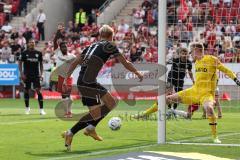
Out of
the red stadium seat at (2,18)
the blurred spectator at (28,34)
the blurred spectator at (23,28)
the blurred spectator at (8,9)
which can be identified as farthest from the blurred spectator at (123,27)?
the blurred spectator at (8,9)

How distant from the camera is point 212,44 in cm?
1903

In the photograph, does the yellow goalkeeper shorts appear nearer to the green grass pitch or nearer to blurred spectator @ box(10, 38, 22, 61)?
the green grass pitch

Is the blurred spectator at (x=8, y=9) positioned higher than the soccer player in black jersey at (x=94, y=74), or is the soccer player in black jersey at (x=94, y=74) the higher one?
the blurred spectator at (x=8, y=9)

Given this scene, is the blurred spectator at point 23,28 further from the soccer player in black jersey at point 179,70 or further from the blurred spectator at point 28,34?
the soccer player in black jersey at point 179,70

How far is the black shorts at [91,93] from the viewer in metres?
11.8

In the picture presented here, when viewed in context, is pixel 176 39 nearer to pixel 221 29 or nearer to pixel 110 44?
pixel 221 29

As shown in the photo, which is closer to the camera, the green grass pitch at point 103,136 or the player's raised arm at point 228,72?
the green grass pitch at point 103,136

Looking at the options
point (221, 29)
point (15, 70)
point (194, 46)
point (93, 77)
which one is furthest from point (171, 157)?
point (15, 70)

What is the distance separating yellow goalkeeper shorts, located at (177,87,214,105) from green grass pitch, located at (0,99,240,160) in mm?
756

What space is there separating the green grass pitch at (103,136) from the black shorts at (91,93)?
0.83 meters

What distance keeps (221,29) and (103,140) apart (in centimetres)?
666

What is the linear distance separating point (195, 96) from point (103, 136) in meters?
2.07

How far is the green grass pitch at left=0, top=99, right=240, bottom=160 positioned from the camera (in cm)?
1134

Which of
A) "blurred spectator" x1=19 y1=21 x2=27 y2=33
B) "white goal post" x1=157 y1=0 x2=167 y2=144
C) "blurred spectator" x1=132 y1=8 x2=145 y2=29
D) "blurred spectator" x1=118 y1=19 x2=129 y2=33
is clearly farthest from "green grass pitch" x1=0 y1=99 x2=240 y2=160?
"blurred spectator" x1=19 y1=21 x2=27 y2=33
